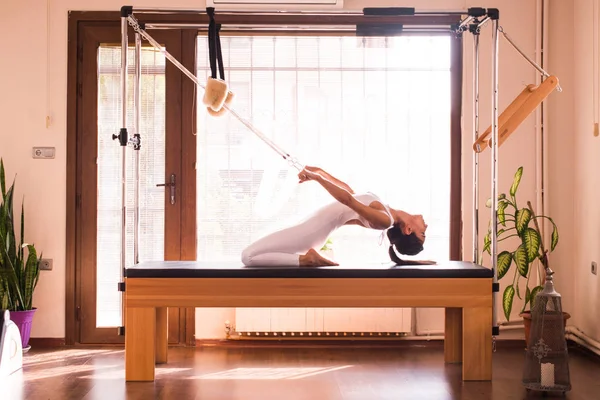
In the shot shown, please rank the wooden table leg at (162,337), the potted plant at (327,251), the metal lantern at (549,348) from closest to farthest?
the metal lantern at (549,348), the wooden table leg at (162,337), the potted plant at (327,251)

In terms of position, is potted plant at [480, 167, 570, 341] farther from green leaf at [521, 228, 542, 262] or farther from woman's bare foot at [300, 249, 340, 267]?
woman's bare foot at [300, 249, 340, 267]

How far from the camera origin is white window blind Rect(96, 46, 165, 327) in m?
4.95

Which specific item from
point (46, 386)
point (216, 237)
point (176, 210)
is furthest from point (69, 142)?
point (46, 386)

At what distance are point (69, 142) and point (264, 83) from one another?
4.48 ft

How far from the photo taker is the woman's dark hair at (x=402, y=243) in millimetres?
3959

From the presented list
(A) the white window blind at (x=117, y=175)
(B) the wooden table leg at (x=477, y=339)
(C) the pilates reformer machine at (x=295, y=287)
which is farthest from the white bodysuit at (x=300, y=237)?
(A) the white window blind at (x=117, y=175)

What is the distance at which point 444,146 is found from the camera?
500 centimetres

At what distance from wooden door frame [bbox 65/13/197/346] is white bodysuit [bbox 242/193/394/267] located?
3.86ft

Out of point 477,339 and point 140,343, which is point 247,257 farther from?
point 477,339

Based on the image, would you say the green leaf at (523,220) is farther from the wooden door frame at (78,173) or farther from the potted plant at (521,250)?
the wooden door frame at (78,173)

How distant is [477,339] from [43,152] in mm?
3036

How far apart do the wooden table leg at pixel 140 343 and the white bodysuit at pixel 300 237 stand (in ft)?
1.89

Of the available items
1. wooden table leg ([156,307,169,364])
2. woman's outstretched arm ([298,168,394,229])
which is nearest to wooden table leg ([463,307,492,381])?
woman's outstretched arm ([298,168,394,229])

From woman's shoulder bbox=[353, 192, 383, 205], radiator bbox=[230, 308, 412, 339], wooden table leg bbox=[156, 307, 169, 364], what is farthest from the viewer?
radiator bbox=[230, 308, 412, 339]
